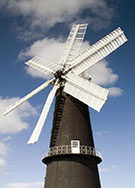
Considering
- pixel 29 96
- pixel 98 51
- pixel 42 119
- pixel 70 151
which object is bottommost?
pixel 70 151

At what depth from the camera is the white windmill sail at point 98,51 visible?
17.1 metres

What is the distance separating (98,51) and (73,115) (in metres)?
5.99

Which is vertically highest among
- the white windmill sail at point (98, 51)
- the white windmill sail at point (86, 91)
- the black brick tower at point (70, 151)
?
the white windmill sail at point (98, 51)

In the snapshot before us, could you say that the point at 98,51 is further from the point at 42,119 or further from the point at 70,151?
the point at 70,151

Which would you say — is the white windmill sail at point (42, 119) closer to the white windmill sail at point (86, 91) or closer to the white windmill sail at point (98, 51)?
the white windmill sail at point (86, 91)

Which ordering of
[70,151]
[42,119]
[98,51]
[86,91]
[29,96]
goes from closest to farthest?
[70,151] < [86,91] < [42,119] < [98,51] < [29,96]

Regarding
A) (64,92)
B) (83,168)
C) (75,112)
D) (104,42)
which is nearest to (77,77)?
(64,92)

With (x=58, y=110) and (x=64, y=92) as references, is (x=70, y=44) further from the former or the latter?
(x=58, y=110)

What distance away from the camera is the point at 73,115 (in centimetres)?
1562

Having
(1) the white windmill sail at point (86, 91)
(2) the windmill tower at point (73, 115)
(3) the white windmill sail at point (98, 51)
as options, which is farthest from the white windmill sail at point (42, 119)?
(3) the white windmill sail at point (98, 51)

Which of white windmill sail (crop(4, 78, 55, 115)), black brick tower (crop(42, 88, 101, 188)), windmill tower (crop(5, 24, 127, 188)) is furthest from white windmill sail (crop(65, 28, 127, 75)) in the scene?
black brick tower (crop(42, 88, 101, 188))

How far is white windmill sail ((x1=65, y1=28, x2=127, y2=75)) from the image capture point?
672 inches

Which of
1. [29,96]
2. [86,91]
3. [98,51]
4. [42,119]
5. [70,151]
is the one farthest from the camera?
[29,96]

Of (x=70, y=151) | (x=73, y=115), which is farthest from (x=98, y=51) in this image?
(x=70, y=151)
